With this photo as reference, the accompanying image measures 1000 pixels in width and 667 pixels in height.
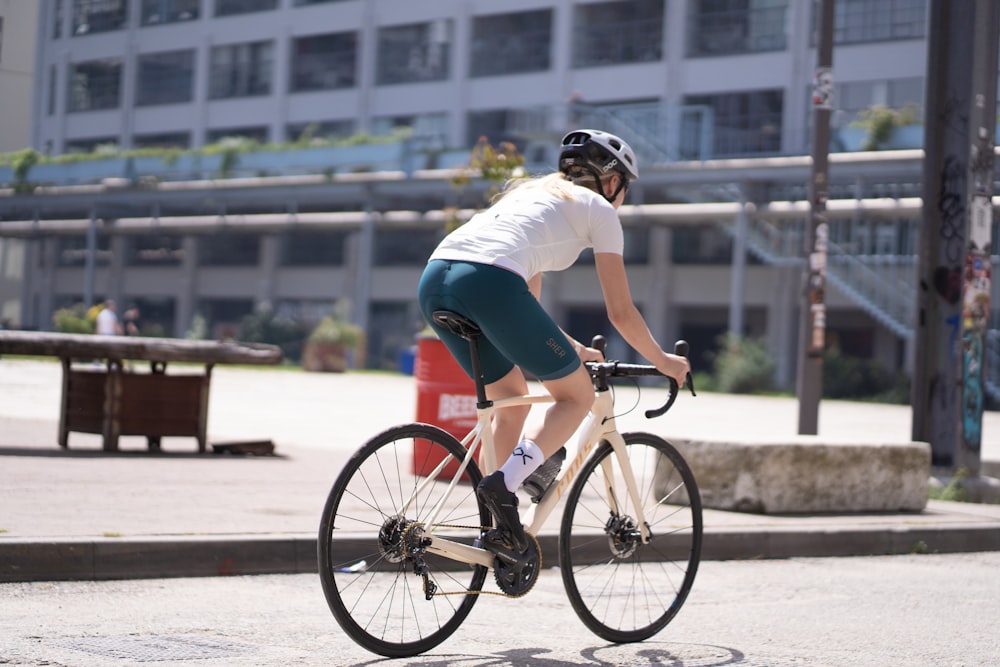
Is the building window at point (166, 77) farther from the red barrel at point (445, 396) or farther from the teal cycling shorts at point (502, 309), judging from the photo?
the teal cycling shorts at point (502, 309)

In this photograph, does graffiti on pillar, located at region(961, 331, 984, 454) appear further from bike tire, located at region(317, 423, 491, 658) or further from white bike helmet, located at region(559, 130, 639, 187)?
bike tire, located at region(317, 423, 491, 658)

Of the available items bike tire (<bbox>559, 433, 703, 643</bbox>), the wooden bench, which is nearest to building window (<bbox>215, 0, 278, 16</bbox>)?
the wooden bench

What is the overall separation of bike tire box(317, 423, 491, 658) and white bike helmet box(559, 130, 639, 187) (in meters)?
1.13

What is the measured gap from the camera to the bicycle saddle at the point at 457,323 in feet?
15.8

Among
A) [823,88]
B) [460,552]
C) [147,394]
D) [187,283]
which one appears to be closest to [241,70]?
[187,283]

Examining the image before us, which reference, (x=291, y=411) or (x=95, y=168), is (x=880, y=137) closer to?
(x=291, y=411)

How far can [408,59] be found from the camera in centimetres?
5144

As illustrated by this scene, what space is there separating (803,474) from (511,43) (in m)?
41.1

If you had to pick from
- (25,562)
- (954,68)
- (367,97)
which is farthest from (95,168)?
(25,562)

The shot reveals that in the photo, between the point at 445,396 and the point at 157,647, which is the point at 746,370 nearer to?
the point at 445,396

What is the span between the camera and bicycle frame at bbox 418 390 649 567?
4855 millimetres

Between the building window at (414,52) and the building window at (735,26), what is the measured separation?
32.2 ft

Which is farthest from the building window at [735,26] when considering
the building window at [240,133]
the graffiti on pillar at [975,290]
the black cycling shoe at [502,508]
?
the black cycling shoe at [502,508]

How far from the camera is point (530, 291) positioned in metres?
5.03
